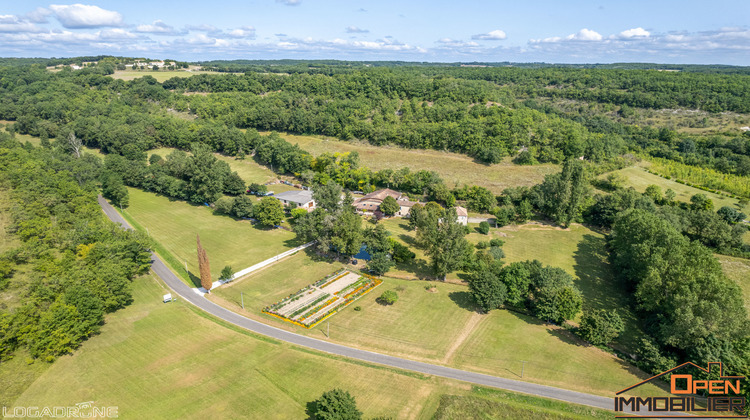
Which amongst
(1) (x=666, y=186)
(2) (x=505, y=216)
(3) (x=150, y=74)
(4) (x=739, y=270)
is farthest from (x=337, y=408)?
(3) (x=150, y=74)

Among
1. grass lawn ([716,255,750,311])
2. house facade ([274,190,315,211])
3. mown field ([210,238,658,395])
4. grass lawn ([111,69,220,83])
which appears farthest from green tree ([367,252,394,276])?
grass lawn ([111,69,220,83])

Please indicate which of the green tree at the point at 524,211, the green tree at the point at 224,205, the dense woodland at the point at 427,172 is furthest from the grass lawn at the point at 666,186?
the green tree at the point at 224,205

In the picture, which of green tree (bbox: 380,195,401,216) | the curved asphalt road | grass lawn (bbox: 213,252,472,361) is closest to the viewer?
the curved asphalt road

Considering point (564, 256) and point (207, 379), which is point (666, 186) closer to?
point (564, 256)

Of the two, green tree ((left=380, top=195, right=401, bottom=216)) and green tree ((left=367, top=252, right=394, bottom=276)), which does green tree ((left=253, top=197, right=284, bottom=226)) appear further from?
green tree ((left=367, top=252, right=394, bottom=276))

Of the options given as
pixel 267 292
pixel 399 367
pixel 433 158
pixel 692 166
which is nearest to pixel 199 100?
pixel 433 158

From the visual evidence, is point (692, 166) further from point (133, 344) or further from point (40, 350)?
point (40, 350)
